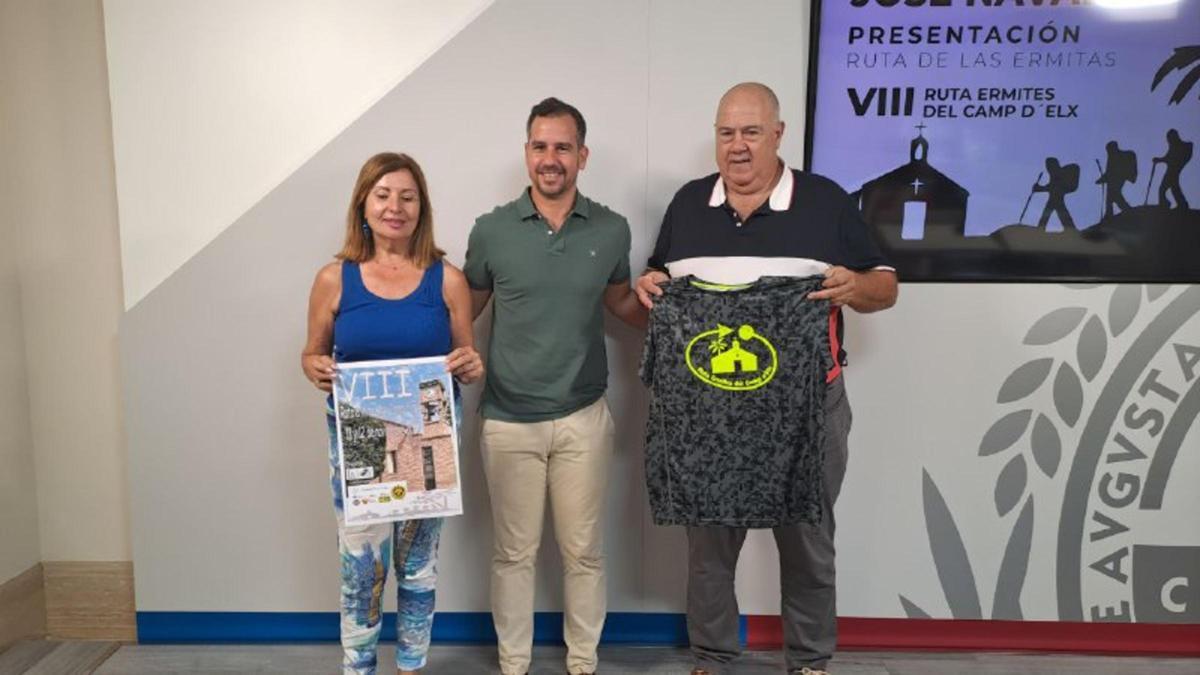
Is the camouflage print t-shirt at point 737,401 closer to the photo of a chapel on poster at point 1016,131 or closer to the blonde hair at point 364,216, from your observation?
the blonde hair at point 364,216

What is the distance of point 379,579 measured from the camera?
7.72ft

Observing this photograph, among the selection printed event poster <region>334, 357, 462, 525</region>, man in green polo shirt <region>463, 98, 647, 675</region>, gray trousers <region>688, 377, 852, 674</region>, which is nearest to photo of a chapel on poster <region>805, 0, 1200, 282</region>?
gray trousers <region>688, 377, 852, 674</region>

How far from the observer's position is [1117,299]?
2.80 m

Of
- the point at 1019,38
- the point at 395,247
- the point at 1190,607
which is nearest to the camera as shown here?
the point at 395,247

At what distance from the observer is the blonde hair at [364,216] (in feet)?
7.27

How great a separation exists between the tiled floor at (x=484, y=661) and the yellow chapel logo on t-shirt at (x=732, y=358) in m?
1.10

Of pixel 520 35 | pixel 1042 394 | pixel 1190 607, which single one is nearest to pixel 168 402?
pixel 520 35

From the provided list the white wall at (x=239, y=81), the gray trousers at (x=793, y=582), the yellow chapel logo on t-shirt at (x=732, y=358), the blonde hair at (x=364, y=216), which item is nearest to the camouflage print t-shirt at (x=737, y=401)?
the yellow chapel logo on t-shirt at (x=732, y=358)

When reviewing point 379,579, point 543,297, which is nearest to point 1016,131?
point 543,297

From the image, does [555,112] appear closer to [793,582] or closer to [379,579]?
[379,579]

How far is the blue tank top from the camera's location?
222cm

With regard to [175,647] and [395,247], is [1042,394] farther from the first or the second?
[175,647]

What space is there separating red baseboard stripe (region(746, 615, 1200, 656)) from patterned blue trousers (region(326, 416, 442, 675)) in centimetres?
118

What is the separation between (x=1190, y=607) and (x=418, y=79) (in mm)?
3114
